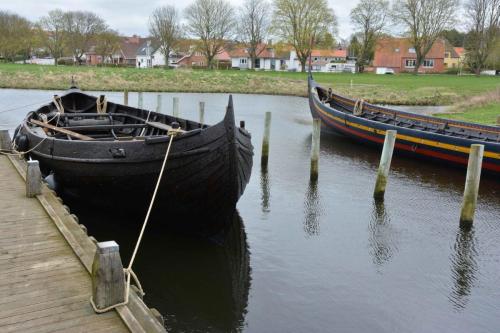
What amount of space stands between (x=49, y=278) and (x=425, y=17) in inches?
2934

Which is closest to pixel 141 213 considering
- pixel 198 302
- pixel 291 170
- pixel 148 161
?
pixel 148 161

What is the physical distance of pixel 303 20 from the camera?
240ft

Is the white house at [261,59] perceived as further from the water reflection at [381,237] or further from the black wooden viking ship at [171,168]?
the black wooden viking ship at [171,168]

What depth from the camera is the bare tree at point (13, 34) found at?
250 feet

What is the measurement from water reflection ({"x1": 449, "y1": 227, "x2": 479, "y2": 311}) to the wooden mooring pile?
5.74m

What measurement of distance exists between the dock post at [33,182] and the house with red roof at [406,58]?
279 ft

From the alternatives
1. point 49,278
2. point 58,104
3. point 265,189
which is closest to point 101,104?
point 58,104

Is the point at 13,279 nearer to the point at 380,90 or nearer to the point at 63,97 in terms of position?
the point at 63,97

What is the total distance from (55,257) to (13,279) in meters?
0.70

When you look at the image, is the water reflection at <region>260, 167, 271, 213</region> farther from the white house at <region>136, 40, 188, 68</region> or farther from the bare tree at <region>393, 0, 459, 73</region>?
the white house at <region>136, 40, 188, 68</region>

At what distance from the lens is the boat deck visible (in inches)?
199

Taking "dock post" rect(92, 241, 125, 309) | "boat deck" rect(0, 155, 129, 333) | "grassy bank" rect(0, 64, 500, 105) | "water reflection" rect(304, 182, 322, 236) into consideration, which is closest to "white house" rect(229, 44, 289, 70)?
"grassy bank" rect(0, 64, 500, 105)

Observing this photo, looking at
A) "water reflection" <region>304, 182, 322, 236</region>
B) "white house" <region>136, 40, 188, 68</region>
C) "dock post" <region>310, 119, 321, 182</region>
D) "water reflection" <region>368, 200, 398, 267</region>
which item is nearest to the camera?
"water reflection" <region>368, 200, 398, 267</region>

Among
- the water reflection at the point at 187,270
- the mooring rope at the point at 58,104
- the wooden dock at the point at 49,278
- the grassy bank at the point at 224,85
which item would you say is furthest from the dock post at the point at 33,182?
the grassy bank at the point at 224,85
